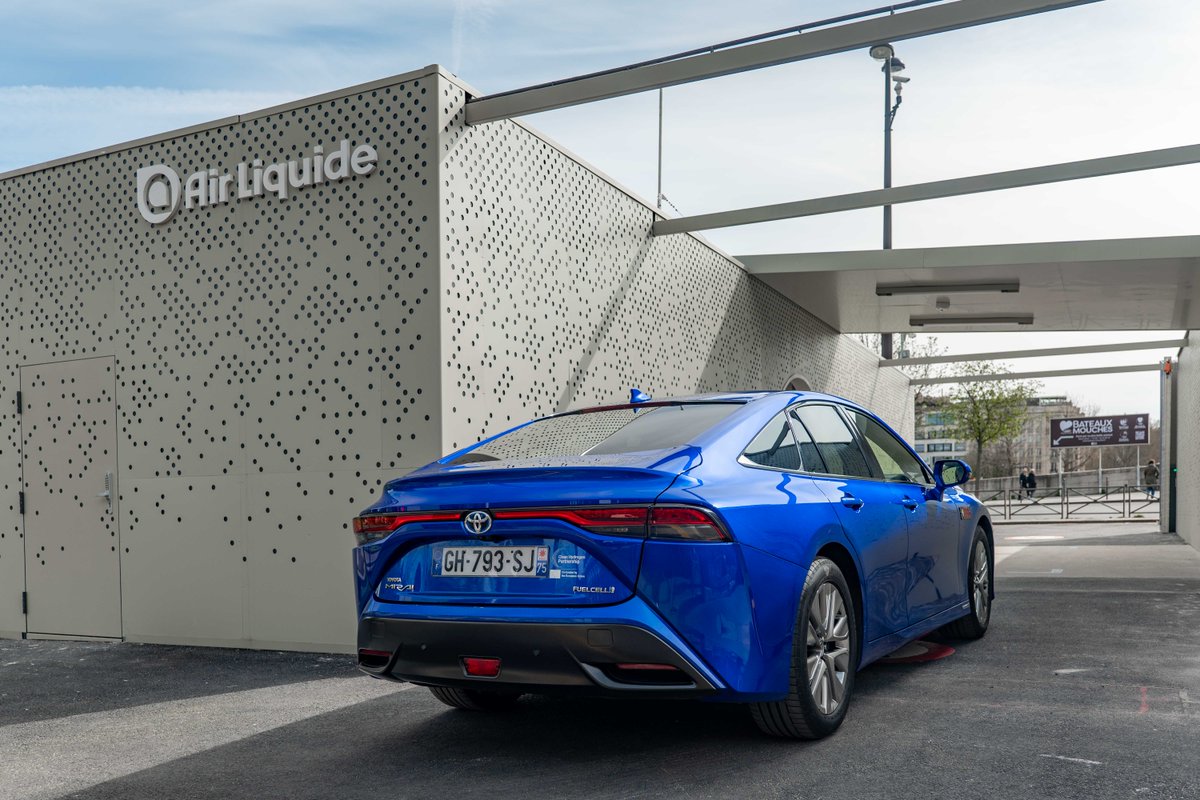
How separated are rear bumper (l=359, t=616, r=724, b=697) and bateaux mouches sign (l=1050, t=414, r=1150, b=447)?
3533 centimetres

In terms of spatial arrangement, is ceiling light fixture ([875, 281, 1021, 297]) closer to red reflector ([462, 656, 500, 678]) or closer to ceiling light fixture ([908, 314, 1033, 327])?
ceiling light fixture ([908, 314, 1033, 327])

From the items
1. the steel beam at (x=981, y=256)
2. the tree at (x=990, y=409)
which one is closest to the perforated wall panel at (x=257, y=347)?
the steel beam at (x=981, y=256)

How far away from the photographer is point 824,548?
4680 mm

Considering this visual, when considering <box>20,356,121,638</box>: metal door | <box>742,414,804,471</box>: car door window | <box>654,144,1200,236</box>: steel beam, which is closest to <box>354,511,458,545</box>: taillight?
<box>742,414,804,471</box>: car door window

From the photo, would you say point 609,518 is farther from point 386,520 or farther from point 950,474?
point 950,474

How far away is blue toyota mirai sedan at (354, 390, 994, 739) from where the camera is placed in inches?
153

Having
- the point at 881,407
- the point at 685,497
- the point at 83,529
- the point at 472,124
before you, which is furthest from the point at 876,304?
the point at 685,497

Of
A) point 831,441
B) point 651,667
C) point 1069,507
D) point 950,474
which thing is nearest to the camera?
point 651,667

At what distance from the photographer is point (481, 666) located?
159 inches

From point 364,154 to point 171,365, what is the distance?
221 centimetres

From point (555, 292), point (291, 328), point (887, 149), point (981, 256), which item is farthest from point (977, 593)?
point (887, 149)

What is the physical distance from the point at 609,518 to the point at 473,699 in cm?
165

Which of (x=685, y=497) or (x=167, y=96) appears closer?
(x=685, y=497)

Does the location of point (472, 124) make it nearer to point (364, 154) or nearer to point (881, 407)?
point (364, 154)
